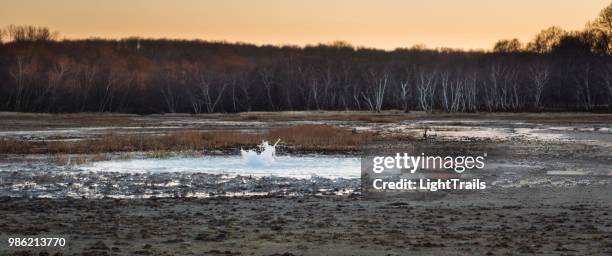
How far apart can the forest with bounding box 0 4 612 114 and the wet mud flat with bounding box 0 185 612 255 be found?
7594 cm

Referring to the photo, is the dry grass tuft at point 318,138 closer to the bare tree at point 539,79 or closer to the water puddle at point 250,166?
the water puddle at point 250,166

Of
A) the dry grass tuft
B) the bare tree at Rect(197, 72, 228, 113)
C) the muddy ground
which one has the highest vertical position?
the bare tree at Rect(197, 72, 228, 113)

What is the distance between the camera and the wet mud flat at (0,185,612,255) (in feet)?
34.4

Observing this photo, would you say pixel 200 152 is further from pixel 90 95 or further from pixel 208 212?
pixel 90 95

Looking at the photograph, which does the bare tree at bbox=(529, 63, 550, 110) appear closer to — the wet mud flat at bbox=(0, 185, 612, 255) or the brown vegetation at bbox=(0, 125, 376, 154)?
the brown vegetation at bbox=(0, 125, 376, 154)

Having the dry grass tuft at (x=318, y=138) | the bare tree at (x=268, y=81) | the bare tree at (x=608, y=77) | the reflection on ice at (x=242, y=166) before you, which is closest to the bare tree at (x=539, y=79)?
the bare tree at (x=608, y=77)

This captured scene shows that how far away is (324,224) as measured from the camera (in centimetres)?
1275

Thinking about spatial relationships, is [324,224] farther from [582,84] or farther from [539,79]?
[582,84]

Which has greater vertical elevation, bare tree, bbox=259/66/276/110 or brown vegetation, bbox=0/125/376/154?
bare tree, bbox=259/66/276/110

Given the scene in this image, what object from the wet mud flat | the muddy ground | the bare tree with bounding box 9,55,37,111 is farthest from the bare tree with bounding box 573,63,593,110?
the wet mud flat

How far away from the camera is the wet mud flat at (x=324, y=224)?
1048 centimetres

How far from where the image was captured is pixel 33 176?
68.8 feet

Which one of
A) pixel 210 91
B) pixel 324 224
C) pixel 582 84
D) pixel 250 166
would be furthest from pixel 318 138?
pixel 210 91

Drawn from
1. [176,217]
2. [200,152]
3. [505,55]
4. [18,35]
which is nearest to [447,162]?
[200,152]
